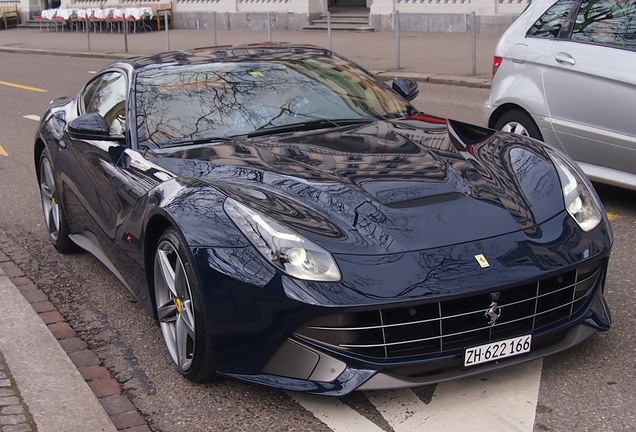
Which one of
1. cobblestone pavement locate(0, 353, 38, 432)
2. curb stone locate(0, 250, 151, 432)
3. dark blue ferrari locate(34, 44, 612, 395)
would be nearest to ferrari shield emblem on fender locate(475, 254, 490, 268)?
dark blue ferrari locate(34, 44, 612, 395)

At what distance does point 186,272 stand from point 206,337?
31cm

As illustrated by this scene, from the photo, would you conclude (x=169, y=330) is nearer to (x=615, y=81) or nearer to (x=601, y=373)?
(x=601, y=373)

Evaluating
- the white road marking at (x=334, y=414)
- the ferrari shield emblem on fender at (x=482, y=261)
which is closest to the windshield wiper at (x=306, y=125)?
the white road marking at (x=334, y=414)

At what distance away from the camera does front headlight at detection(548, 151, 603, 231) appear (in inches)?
169

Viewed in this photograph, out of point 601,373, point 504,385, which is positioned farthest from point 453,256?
point 601,373

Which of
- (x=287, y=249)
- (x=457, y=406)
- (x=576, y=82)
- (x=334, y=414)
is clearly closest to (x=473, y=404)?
(x=457, y=406)

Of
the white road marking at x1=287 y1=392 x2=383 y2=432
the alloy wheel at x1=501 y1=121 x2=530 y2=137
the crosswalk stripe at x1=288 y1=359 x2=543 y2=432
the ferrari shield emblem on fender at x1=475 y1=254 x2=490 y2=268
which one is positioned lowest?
the white road marking at x1=287 y1=392 x2=383 y2=432

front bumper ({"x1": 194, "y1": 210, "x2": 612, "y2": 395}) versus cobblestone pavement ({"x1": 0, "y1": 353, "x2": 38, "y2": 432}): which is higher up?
front bumper ({"x1": 194, "y1": 210, "x2": 612, "y2": 395})

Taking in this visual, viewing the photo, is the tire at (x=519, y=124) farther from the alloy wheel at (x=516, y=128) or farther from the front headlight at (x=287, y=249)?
the front headlight at (x=287, y=249)

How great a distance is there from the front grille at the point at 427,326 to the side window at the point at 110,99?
7.21ft

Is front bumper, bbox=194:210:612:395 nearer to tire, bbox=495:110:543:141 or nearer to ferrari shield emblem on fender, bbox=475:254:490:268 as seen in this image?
ferrari shield emblem on fender, bbox=475:254:490:268

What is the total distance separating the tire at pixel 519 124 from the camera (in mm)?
7373

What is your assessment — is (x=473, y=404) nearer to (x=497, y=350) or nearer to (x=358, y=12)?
(x=497, y=350)

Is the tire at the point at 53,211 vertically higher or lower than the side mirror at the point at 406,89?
lower
